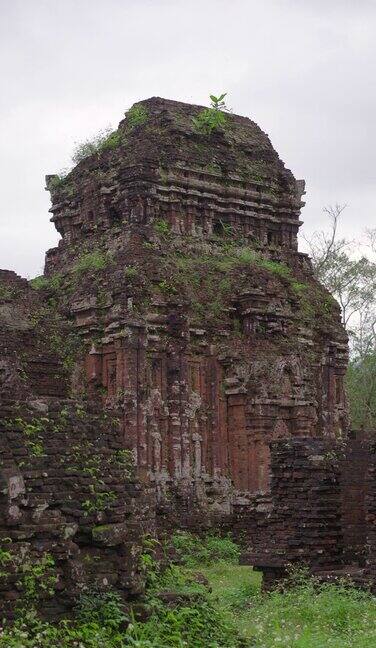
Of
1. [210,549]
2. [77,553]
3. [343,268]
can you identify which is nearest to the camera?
[77,553]

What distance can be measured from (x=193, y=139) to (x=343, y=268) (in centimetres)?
1494

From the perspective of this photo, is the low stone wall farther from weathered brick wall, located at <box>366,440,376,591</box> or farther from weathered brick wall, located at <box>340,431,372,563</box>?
weathered brick wall, located at <box>340,431,372,563</box>

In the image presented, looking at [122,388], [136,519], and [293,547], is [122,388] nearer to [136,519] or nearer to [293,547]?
[293,547]

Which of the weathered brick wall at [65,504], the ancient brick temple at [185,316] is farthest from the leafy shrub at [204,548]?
the weathered brick wall at [65,504]

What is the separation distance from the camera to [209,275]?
2388 cm

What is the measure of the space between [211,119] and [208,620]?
1724cm

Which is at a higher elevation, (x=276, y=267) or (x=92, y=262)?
(x=276, y=267)

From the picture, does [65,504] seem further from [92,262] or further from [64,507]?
[92,262]

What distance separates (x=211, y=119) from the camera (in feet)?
84.6

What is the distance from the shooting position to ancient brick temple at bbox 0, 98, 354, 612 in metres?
21.8

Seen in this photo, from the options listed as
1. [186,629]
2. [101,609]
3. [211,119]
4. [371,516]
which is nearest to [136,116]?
[211,119]

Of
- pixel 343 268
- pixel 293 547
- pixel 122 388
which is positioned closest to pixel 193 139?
pixel 122 388

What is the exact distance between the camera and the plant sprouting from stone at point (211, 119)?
84.1 ft

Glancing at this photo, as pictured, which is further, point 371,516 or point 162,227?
point 162,227
